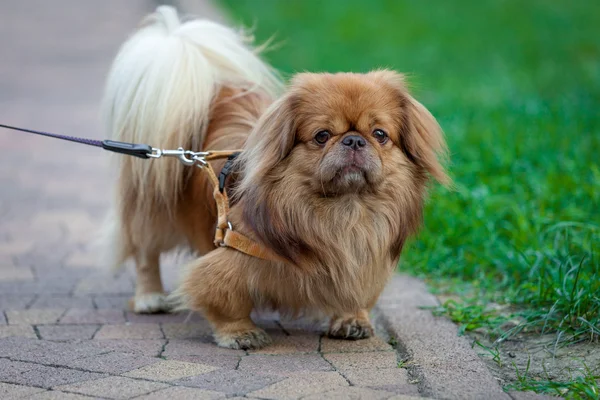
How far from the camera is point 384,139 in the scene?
3479 mm

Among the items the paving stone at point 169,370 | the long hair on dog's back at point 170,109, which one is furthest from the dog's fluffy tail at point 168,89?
the paving stone at point 169,370

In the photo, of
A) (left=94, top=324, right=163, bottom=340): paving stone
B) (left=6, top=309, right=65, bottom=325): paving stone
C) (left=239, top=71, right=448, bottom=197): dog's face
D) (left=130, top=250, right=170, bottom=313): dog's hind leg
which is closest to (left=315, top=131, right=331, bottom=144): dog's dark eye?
(left=239, top=71, right=448, bottom=197): dog's face

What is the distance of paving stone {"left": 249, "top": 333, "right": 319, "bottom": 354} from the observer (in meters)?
3.75

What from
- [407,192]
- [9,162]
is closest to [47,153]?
[9,162]

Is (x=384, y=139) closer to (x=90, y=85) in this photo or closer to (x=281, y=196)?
(x=281, y=196)

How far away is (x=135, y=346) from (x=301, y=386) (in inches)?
37.4

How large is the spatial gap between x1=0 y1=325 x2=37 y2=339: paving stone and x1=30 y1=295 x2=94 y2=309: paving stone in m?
0.37

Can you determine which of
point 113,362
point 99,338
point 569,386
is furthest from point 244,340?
point 569,386

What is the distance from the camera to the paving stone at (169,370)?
3.30 m

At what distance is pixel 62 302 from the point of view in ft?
14.8

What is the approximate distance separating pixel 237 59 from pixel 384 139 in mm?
1294

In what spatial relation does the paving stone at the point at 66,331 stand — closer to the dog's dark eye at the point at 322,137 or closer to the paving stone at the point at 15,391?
the paving stone at the point at 15,391

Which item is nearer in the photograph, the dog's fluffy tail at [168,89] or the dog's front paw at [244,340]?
the dog's front paw at [244,340]

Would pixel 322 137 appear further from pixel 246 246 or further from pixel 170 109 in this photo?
pixel 170 109
